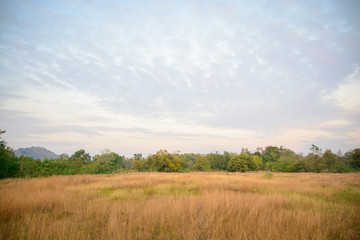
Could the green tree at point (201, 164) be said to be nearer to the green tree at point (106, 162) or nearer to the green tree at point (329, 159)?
the green tree at point (106, 162)

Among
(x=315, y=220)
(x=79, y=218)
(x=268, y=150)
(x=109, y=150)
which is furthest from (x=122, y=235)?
(x=268, y=150)

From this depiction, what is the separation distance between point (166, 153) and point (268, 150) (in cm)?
5957

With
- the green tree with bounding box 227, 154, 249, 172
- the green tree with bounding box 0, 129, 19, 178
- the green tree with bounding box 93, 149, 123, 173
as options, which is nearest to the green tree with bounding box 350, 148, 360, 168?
the green tree with bounding box 227, 154, 249, 172

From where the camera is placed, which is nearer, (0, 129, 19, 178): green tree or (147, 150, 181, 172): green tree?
(0, 129, 19, 178): green tree

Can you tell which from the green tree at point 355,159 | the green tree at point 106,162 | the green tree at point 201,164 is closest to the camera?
the green tree at point 106,162

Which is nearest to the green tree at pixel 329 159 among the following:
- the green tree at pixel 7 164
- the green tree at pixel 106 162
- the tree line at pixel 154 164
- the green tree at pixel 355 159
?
the tree line at pixel 154 164

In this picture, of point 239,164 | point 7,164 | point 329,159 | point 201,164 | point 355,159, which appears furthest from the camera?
point 201,164

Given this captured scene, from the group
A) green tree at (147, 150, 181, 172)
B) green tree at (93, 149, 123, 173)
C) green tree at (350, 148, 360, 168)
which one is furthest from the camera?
green tree at (350, 148, 360, 168)

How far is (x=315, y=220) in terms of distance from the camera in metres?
3.75

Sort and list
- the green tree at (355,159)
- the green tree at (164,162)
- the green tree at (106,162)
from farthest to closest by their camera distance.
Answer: the green tree at (355,159) → the green tree at (164,162) → the green tree at (106,162)

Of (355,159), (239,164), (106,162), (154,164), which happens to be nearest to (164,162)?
(154,164)

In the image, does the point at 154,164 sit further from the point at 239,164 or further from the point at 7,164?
the point at 7,164

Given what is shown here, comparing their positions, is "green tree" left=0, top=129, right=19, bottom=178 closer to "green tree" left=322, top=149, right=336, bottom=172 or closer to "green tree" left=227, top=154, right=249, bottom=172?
"green tree" left=227, top=154, right=249, bottom=172

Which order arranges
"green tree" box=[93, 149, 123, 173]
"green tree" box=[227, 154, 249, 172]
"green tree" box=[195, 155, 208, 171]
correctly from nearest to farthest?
"green tree" box=[93, 149, 123, 173], "green tree" box=[227, 154, 249, 172], "green tree" box=[195, 155, 208, 171]
